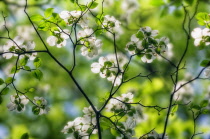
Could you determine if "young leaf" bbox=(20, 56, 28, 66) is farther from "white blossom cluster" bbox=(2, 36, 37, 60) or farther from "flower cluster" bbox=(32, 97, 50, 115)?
"flower cluster" bbox=(32, 97, 50, 115)

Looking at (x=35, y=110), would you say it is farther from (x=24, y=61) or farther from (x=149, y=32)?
(x=149, y=32)

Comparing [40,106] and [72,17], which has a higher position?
[72,17]

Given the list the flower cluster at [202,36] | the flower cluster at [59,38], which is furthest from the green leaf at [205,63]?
the flower cluster at [59,38]

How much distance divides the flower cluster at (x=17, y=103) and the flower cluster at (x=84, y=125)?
313mm

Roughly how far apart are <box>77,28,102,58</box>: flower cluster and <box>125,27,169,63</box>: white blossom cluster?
20 centimetres

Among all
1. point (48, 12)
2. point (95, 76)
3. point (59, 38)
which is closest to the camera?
point (48, 12)

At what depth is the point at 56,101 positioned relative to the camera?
7.34m

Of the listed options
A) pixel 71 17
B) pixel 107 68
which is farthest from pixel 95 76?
pixel 71 17

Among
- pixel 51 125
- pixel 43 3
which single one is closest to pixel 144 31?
pixel 43 3

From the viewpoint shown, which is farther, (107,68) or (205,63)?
(107,68)

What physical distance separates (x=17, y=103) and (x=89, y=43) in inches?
23.3

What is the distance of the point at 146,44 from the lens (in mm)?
1894

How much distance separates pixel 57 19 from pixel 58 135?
523cm

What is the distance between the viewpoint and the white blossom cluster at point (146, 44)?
6.16 ft
